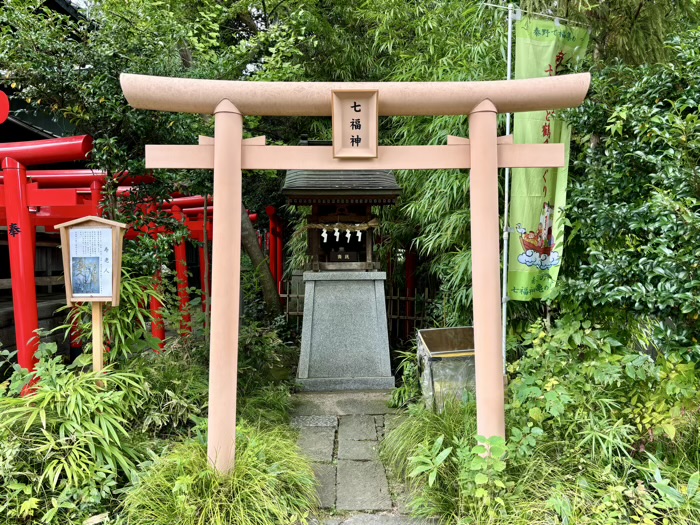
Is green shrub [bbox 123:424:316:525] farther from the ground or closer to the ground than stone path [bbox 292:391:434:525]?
farther from the ground

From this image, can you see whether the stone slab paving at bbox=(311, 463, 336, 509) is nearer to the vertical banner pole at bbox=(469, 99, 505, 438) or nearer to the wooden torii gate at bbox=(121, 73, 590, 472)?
Result: the wooden torii gate at bbox=(121, 73, 590, 472)

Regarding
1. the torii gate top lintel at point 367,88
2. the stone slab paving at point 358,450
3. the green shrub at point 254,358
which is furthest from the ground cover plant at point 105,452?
the torii gate top lintel at point 367,88

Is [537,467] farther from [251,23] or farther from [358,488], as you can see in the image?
[251,23]

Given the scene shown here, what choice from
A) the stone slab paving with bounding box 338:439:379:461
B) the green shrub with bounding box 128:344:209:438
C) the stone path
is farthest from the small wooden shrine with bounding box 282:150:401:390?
the green shrub with bounding box 128:344:209:438

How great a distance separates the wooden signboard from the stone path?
2.33 m

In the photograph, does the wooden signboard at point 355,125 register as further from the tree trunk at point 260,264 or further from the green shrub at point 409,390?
the tree trunk at point 260,264

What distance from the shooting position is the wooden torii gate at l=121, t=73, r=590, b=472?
9.68ft

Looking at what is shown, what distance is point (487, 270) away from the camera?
3002 millimetres

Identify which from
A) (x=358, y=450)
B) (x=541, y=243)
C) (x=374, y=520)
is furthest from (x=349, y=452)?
(x=541, y=243)

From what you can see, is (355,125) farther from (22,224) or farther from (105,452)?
(22,224)

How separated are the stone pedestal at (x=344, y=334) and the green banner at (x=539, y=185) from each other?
232cm

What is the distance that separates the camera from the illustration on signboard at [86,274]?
3.46 meters

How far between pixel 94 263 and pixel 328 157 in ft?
6.60

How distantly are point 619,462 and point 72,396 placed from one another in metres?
3.60
